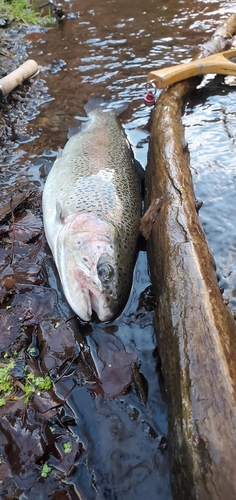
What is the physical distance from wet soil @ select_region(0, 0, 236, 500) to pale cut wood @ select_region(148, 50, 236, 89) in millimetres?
401

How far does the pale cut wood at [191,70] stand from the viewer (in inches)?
209

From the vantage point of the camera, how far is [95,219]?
3.42m

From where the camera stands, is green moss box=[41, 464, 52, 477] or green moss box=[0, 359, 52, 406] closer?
green moss box=[41, 464, 52, 477]

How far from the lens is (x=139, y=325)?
3.11 m

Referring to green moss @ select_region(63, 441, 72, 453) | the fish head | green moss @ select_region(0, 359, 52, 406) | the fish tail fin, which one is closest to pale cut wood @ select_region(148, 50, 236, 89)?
the fish tail fin

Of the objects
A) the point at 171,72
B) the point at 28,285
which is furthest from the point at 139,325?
the point at 171,72

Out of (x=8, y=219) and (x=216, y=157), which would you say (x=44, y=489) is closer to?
(x=8, y=219)

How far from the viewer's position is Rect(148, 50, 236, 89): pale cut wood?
5309mm

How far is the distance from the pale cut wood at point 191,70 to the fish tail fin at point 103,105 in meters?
0.56

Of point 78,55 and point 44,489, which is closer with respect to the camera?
point 44,489

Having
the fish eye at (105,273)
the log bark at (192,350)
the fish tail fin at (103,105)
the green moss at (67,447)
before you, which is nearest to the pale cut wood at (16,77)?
the fish tail fin at (103,105)

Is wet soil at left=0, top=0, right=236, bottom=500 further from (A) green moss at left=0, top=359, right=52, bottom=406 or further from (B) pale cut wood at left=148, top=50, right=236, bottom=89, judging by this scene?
(B) pale cut wood at left=148, top=50, right=236, bottom=89

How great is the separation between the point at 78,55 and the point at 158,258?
18.9 ft

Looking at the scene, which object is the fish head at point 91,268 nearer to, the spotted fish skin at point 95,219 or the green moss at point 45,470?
the spotted fish skin at point 95,219
